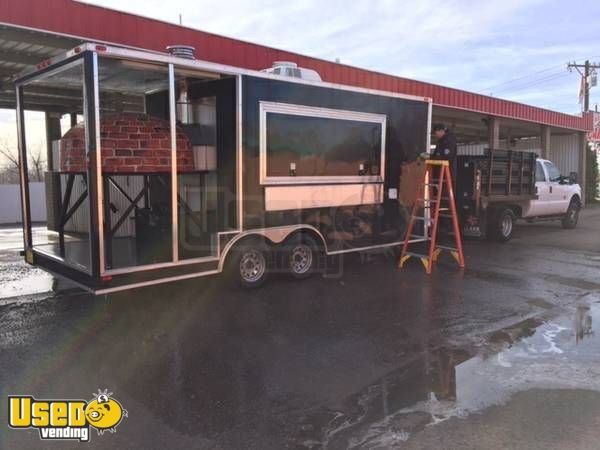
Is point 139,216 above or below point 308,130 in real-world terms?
below

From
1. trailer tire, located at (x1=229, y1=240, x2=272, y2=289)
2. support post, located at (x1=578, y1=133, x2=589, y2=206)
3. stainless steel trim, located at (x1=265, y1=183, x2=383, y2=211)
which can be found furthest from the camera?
support post, located at (x1=578, y1=133, x2=589, y2=206)

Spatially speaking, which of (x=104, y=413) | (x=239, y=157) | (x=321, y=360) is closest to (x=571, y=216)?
(x=239, y=157)

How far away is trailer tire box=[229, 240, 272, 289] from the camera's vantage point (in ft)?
22.7

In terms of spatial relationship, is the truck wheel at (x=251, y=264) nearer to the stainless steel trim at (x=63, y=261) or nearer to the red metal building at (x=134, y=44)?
the stainless steel trim at (x=63, y=261)

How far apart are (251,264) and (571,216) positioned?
11.9 meters

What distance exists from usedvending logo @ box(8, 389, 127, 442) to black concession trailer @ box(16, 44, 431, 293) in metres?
1.78

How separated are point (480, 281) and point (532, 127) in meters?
19.3

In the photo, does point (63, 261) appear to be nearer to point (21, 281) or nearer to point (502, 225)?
point (21, 281)

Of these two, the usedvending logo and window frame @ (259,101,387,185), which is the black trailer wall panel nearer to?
window frame @ (259,101,387,185)

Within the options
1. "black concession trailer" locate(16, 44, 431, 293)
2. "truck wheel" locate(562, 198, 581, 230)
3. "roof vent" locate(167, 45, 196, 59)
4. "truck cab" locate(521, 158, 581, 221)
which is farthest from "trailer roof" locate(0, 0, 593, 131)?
"truck wheel" locate(562, 198, 581, 230)

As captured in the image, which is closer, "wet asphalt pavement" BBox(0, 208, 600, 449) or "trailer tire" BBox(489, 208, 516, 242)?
"wet asphalt pavement" BBox(0, 208, 600, 449)

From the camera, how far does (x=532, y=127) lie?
81.1 feet

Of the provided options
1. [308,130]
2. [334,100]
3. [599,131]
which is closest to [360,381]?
[308,130]

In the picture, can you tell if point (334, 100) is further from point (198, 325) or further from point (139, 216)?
point (198, 325)
